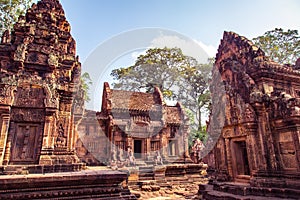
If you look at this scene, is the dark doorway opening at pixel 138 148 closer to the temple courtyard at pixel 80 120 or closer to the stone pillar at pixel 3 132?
the temple courtyard at pixel 80 120

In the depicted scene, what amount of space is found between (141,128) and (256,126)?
42.4ft

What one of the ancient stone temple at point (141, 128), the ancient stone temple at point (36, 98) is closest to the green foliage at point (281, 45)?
the ancient stone temple at point (141, 128)

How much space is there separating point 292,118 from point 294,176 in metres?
1.95

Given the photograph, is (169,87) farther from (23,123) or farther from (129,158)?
(23,123)

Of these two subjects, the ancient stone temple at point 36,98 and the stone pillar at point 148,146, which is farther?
→ the stone pillar at point 148,146

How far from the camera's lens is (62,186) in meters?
4.99

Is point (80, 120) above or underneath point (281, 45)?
underneath

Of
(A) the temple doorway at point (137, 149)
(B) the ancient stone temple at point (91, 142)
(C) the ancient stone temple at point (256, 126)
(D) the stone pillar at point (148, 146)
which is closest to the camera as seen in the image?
(C) the ancient stone temple at point (256, 126)

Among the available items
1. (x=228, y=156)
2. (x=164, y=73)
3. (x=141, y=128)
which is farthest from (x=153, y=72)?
(x=228, y=156)

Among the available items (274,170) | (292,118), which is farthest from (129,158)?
(292,118)

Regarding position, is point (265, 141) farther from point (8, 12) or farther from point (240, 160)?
point (8, 12)

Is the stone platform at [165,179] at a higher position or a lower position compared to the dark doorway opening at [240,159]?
lower

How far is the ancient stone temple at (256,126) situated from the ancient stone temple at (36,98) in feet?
21.3

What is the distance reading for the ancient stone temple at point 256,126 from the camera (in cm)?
682
